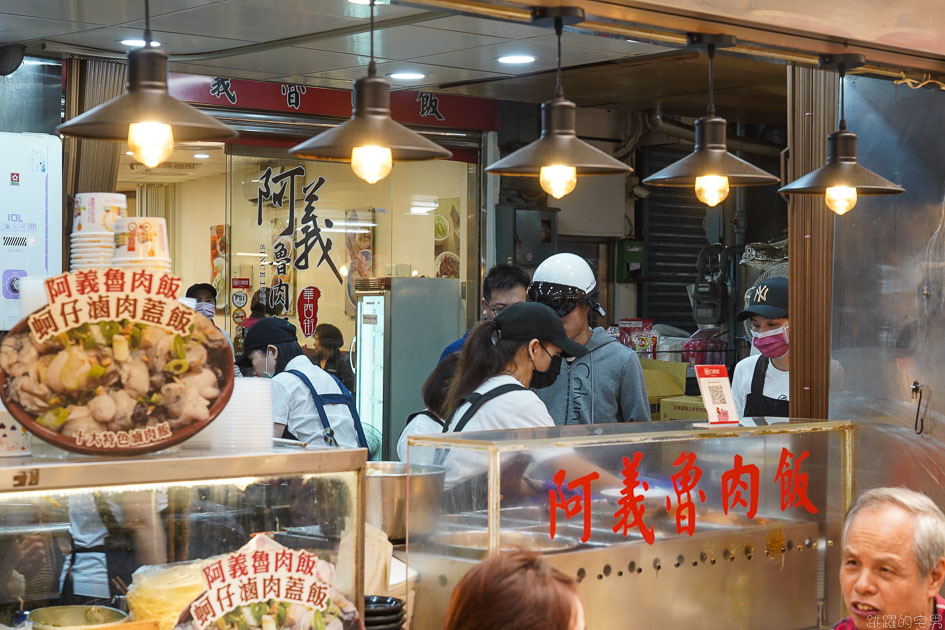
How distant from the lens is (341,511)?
2.46 meters

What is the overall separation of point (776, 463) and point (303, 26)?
3727mm

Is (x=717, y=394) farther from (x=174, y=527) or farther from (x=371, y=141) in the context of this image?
(x=174, y=527)

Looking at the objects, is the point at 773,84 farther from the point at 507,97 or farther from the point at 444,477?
the point at 444,477

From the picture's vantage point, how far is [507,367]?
3902 mm

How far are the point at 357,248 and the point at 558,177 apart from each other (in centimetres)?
555

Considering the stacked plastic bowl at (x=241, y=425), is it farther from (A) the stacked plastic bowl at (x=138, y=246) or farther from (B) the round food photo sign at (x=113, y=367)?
(A) the stacked plastic bowl at (x=138, y=246)

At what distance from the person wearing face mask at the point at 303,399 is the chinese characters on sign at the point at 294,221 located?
7.31 ft

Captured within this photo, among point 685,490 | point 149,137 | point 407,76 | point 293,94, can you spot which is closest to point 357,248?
point 293,94

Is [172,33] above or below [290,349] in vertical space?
above

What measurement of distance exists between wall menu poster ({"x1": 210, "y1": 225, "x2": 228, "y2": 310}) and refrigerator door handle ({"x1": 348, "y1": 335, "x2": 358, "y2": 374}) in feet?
3.30

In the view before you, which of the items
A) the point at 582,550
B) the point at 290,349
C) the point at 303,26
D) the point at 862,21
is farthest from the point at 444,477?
the point at 303,26

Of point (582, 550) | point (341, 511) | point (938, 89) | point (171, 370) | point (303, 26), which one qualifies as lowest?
point (582, 550)

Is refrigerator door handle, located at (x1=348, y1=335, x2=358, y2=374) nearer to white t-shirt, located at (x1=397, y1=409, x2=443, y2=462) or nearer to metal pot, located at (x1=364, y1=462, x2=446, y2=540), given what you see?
white t-shirt, located at (x1=397, y1=409, x2=443, y2=462)

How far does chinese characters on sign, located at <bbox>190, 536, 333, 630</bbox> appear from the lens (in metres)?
2.28
